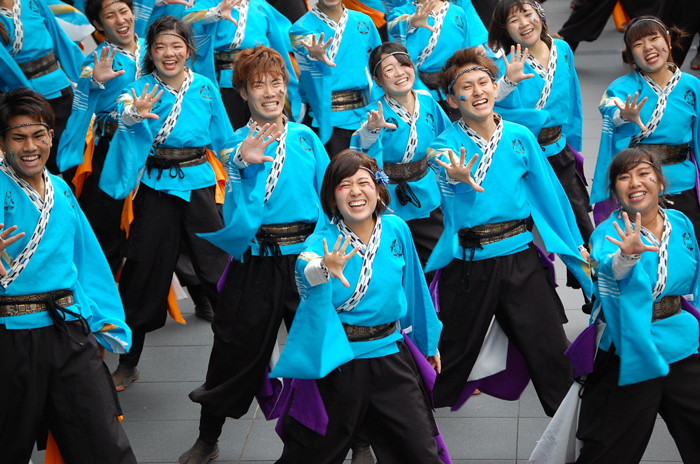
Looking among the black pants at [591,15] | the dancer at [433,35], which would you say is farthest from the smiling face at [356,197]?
the black pants at [591,15]

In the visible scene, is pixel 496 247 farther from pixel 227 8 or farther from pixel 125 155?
pixel 227 8

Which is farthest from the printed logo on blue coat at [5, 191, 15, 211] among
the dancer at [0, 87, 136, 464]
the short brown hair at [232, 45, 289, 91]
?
the short brown hair at [232, 45, 289, 91]

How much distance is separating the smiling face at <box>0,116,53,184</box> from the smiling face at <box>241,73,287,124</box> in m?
0.91

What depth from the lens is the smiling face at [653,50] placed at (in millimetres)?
4320

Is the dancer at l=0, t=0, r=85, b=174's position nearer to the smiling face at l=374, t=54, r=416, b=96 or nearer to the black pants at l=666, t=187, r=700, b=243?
the smiling face at l=374, t=54, r=416, b=96

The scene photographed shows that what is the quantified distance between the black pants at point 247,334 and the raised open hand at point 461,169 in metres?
0.75

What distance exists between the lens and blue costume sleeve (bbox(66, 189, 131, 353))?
3.21m

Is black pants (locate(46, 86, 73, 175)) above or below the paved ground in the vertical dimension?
above

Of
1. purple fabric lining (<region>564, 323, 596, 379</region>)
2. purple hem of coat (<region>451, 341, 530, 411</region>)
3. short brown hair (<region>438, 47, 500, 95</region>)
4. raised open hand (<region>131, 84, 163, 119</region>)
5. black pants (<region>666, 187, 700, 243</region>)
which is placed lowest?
purple hem of coat (<region>451, 341, 530, 411</region>)

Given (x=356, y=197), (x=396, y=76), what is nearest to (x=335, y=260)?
(x=356, y=197)

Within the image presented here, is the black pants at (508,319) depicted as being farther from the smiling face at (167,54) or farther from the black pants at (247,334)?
the smiling face at (167,54)

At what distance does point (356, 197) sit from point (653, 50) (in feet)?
7.09

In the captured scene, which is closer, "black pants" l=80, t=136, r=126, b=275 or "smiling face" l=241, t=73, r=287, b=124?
"smiling face" l=241, t=73, r=287, b=124

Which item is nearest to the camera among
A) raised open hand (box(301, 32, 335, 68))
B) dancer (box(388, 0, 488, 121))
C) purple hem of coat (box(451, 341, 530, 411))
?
purple hem of coat (box(451, 341, 530, 411))
